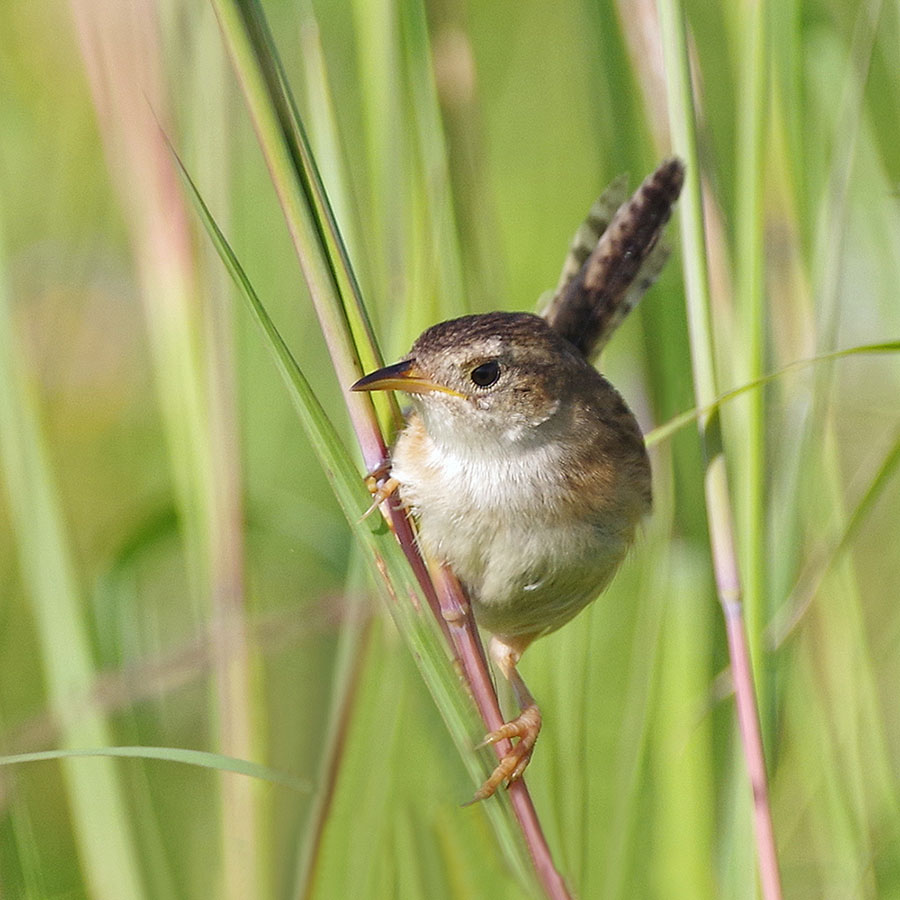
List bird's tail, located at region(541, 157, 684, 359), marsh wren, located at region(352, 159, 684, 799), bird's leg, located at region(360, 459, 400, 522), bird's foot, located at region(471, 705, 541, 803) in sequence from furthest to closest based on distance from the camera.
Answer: bird's tail, located at region(541, 157, 684, 359) < marsh wren, located at region(352, 159, 684, 799) < bird's leg, located at region(360, 459, 400, 522) < bird's foot, located at region(471, 705, 541, 803)

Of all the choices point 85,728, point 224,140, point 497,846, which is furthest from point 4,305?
point 497,846

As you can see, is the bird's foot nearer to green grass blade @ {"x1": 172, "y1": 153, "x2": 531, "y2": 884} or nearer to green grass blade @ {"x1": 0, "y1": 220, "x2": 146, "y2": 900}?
green grass blade @ {"x1": 172, "y1": 153, "x2": 531, "y2": 884}

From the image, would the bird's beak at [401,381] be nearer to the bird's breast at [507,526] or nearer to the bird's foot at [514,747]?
the bird's breast at [507,526]

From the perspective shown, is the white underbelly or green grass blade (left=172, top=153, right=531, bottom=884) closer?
green grass blade (left=172, top=153, right=531, bottom=884)

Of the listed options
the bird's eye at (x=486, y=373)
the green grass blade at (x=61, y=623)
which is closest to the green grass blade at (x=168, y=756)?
the green grass blade at (x=61, y=623)

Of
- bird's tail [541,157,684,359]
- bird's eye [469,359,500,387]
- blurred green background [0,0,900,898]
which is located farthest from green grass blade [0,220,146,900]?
bird's tail [541,157,684,359]

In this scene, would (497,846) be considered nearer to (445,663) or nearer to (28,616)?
(445,663)

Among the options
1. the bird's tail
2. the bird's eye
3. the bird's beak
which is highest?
the bird's tail
